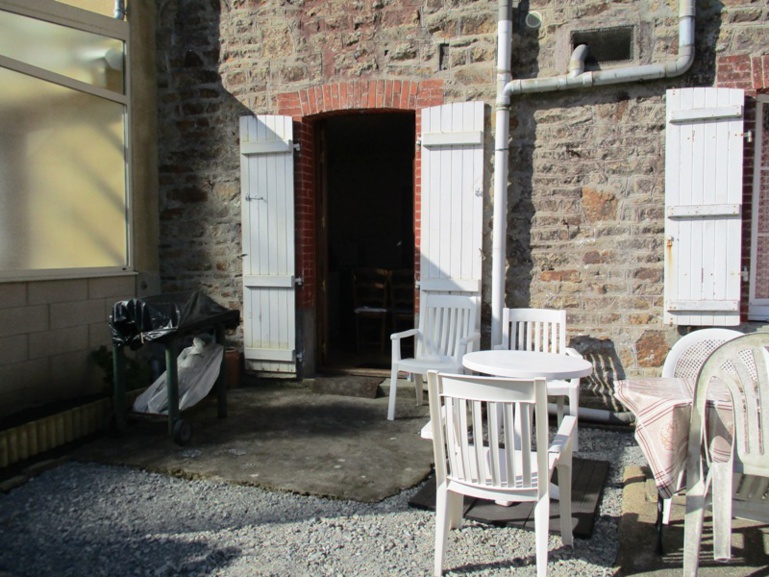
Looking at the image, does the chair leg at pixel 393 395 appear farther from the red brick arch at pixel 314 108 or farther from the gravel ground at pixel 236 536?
the gravel ground at pixel 236 536

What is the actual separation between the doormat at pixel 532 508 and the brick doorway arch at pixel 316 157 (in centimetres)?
233

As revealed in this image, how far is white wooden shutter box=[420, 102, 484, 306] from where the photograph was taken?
5121 millimetres

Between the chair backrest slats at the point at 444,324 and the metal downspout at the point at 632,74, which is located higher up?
the metal downspout at the point at 632,74

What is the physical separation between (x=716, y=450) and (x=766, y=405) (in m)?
0.25

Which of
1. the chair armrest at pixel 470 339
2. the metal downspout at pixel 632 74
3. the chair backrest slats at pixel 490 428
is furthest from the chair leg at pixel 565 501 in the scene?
the metal downspout at pixel 632 74

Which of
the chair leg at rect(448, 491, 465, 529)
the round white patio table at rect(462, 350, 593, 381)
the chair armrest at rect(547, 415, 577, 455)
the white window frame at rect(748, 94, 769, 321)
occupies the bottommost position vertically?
the chair leg at rect(448, 491, 465, 529)

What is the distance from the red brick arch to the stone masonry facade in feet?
0.04

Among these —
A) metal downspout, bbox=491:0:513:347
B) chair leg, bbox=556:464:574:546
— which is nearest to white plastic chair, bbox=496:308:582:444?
metal downspout, bbox=491:0:513:347

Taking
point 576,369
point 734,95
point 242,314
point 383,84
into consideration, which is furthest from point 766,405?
point 242,314

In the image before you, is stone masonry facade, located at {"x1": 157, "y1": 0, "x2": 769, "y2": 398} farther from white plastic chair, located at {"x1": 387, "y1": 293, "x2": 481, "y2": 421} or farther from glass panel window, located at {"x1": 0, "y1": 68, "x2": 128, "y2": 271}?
glass panel window, located at {"x1": 0, "y1": 68, "x2": 128, "y2": 271}

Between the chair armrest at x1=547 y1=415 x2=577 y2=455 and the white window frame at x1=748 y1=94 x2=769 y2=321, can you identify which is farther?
the white window frame at x1=748 y1=94 x2=769 y2=321

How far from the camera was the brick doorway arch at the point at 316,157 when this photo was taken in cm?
534

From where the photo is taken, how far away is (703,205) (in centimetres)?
453

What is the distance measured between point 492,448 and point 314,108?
392cm
